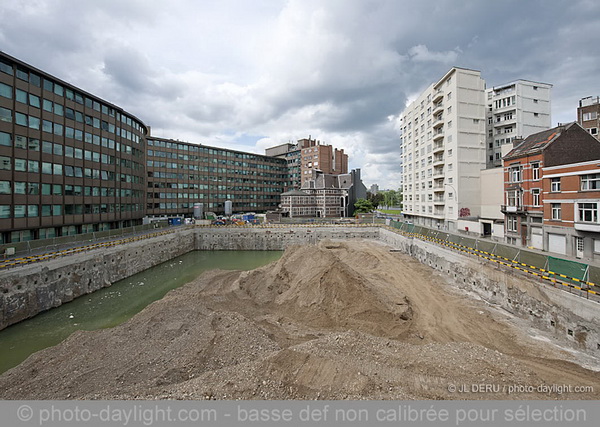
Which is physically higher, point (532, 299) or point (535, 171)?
point (535, 171)

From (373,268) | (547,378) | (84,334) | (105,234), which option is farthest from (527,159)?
(105,234)

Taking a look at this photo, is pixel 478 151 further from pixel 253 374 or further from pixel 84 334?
pixel 84 334

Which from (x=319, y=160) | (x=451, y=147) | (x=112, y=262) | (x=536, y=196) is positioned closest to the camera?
(x=536, y=196)

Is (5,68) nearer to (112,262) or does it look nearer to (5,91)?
(5,91)

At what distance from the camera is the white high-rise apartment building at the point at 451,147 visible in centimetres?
4356

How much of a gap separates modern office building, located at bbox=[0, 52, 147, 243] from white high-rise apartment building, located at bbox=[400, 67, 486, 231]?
5602 centimetres

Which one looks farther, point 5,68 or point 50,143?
point 50,143

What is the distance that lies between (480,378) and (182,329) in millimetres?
14221

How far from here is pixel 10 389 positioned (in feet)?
35.4

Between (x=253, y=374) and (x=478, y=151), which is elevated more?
(x=478, y=151)

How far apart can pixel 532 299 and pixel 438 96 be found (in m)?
42.2

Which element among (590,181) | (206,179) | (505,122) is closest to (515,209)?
(590,181)

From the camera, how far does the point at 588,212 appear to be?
2205 cm

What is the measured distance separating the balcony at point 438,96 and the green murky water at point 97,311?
4410 cm
